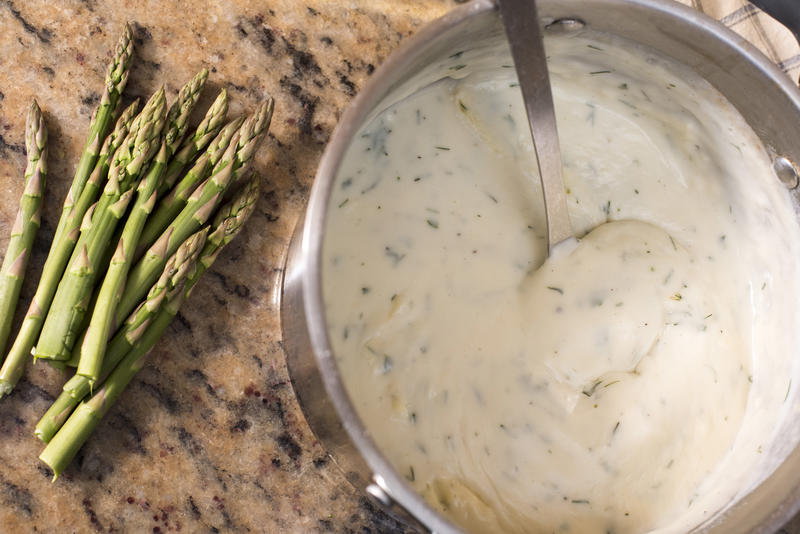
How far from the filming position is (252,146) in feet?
Result: 4.38

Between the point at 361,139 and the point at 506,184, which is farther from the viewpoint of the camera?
the point at 506,184

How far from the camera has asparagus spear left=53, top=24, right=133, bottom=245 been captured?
1.33 m

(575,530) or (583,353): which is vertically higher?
(583,353)

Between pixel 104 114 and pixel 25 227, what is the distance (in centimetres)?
25

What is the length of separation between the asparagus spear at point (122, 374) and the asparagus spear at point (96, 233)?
0.32 feet

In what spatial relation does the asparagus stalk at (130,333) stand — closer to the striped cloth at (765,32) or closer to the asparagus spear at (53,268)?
the asparagus spear at (53,268)

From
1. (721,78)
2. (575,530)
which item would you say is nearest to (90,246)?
(575,530)

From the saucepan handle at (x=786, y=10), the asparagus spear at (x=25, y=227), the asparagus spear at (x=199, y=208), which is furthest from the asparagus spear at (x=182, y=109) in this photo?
the saucepan handle at (x=786, y=10)

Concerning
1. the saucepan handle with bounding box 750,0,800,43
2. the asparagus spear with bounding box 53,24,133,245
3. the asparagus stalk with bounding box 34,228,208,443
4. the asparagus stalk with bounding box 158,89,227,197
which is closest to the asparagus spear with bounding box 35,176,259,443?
the asparagus stalk with bounding box 34,228,208,443

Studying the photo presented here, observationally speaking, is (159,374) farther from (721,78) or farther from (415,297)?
(721,78)

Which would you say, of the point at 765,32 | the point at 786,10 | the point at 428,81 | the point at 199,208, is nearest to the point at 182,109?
the point at 199,208

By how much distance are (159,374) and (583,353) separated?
784 millimetres

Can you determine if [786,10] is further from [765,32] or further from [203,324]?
[203,324]

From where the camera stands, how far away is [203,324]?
1354 mm
